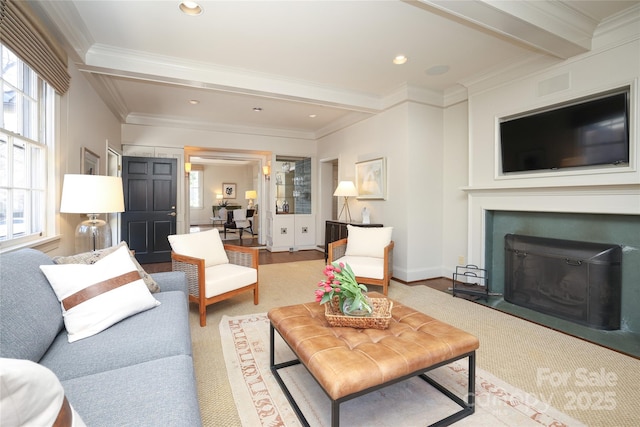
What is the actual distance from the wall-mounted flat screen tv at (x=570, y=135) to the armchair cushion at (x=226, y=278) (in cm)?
307

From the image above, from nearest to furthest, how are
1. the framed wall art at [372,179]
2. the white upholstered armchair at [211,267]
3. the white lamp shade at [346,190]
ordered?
the white upholstered armchair at [211,267] → the framed wall art at [372,179] → the white lamp shade at [346,190]

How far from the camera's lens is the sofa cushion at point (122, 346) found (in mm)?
1330

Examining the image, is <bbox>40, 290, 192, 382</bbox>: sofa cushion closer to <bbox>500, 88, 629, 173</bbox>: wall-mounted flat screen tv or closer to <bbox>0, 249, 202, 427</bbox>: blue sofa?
<bbox>0, 249, 202, 427</bbox>: blue sofa

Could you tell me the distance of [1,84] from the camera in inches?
76.7

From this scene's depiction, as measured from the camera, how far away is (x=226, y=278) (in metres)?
2.95

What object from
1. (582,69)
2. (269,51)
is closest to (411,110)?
(582,69)

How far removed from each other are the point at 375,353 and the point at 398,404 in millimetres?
500

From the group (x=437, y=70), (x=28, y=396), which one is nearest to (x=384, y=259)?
(x=437, y=70)

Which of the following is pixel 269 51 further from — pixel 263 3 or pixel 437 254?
pixel 437 254

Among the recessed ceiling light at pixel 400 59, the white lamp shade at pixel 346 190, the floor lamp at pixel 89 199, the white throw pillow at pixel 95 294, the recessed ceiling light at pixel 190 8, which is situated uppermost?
the recessed ceiling light at pixel 400 59

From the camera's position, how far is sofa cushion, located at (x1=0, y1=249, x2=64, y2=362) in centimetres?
121

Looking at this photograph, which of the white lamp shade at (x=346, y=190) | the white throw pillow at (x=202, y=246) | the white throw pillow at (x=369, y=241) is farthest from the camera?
the white lamp shade at (x=346, y=190)

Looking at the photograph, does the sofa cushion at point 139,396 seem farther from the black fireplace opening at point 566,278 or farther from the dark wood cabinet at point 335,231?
the dark wood cabinet at point 335,231

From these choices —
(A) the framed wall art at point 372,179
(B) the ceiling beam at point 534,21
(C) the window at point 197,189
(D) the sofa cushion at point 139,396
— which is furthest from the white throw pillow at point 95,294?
(C) the window at point 197,189
